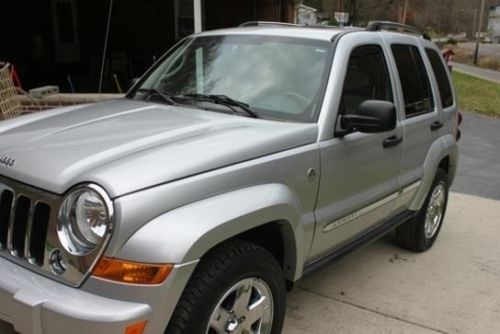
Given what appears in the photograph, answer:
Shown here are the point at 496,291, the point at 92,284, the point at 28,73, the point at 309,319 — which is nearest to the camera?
the point at 92,284

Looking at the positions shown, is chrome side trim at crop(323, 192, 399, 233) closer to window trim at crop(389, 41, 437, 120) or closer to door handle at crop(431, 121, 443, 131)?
window trim at crop(389, 41, 437, 120)

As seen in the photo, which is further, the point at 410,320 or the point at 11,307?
the point at 410,320

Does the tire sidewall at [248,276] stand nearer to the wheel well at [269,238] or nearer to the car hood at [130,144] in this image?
the wheel well at [269,238]

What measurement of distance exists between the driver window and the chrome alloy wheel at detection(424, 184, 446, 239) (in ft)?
4.58

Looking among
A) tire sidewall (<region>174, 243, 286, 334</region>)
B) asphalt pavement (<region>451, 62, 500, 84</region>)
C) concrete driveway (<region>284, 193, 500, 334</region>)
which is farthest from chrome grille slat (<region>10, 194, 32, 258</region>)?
asphalt pavement (<region>451, 62, 500, 84</region>)

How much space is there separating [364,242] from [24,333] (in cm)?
238

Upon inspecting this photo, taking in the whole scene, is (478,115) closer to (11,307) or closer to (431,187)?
(431,187)

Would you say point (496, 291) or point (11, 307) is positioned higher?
point (11, 307)

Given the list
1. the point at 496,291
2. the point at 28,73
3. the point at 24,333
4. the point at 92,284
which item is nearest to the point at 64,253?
the point at 92,284

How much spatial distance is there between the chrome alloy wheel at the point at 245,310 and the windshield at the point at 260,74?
3.40ft

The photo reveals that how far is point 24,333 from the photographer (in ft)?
7.85

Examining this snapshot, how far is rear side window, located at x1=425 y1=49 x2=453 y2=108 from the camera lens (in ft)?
16.5

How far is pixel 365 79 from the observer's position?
3889 millimetres

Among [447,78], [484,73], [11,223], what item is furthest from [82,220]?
[484,73]
